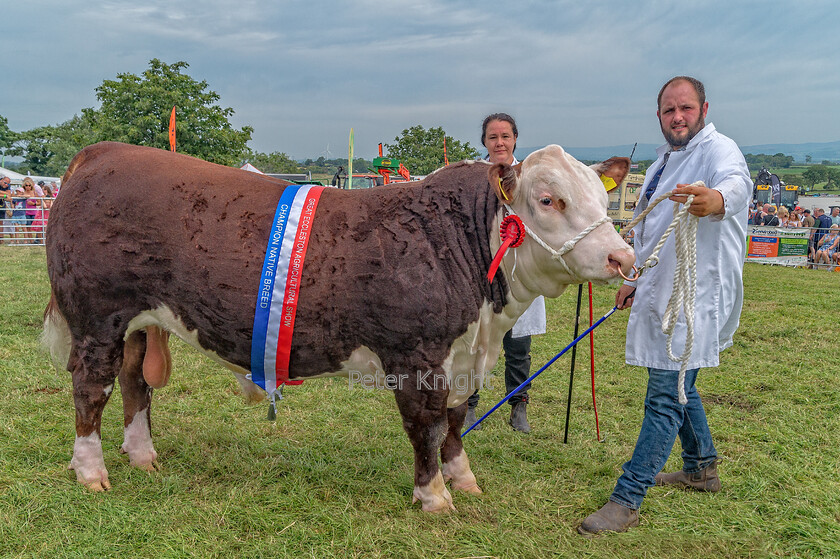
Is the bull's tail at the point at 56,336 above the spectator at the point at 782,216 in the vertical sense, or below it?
below

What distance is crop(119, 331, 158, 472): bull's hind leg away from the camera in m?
3.68

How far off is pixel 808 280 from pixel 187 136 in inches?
1001

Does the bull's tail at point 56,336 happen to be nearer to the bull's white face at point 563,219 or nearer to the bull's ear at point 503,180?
the bull's ear at point 503,180

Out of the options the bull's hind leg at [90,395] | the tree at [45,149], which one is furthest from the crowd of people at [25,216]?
the tree at [45,149]

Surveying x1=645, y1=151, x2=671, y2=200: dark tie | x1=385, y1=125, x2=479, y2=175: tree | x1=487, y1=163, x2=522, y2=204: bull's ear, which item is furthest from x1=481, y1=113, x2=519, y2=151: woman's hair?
x1=385, y1=125, x2=479, y2=175: tree

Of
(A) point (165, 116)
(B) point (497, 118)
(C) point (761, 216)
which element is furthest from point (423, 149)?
(B) point (497, 118)

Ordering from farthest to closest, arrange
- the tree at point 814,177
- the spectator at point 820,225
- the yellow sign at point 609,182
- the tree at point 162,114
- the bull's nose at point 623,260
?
the tree at point 814,177
the tree at point 162,114
the spectator at point 820,225
the yellow sign at point 609,182
the bull's nose at point 623,260

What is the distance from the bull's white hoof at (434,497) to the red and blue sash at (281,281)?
1021 millimetres

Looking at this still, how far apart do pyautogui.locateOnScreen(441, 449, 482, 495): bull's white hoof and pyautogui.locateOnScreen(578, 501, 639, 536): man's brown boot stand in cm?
68

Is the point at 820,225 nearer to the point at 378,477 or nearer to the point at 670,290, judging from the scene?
the point at 670,290

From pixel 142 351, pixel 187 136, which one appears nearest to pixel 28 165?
pixel 187 136

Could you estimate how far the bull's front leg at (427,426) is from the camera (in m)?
3.05

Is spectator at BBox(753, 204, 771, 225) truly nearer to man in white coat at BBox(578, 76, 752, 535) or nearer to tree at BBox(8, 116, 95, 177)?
man in white coat at BBox(578, 76, 752, 535)

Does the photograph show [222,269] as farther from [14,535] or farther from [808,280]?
[808,280]
